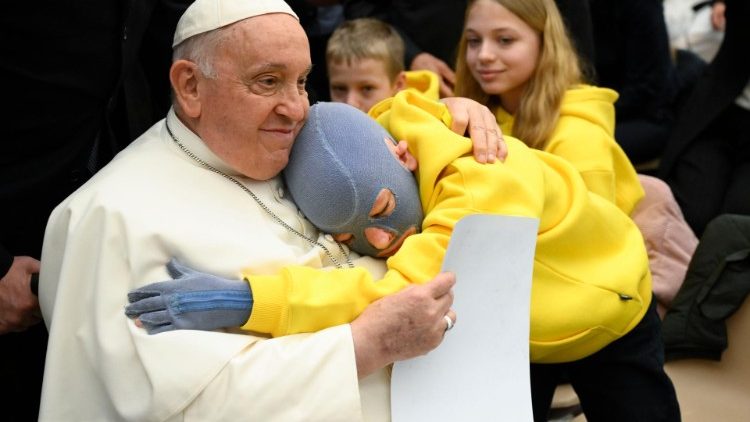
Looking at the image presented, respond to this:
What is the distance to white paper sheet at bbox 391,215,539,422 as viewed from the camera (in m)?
2.55

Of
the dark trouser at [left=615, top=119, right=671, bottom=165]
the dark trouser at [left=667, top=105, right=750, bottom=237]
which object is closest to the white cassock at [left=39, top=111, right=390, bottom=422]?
the dark trouser at [left=667, top=105, right=750, bottom=237]

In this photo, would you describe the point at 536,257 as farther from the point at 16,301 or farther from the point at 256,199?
the point at 16,301

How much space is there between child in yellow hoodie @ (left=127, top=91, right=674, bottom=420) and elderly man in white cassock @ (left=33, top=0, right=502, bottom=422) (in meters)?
0.06

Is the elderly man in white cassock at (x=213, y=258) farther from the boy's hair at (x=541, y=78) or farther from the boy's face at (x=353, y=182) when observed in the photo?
the boy's hair at (x=541, y=78)

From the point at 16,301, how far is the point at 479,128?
4.36ft

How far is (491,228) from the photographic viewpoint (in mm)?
2555

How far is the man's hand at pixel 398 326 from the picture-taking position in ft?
7.97

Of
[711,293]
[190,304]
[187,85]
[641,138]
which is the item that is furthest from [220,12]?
[641,138]

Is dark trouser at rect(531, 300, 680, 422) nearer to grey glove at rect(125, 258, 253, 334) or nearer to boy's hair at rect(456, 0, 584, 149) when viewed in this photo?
boy's hair at rect(456, 0, 584, 149)

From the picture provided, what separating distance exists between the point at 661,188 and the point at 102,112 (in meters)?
2.34

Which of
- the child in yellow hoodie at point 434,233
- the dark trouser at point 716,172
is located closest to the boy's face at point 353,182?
the child in yellow hoodie at point 434,233

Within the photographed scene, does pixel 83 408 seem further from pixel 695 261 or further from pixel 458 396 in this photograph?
pixel 695 261

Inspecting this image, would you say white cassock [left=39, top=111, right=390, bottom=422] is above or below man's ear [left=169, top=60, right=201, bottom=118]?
below

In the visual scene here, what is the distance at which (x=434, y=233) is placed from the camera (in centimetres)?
258
